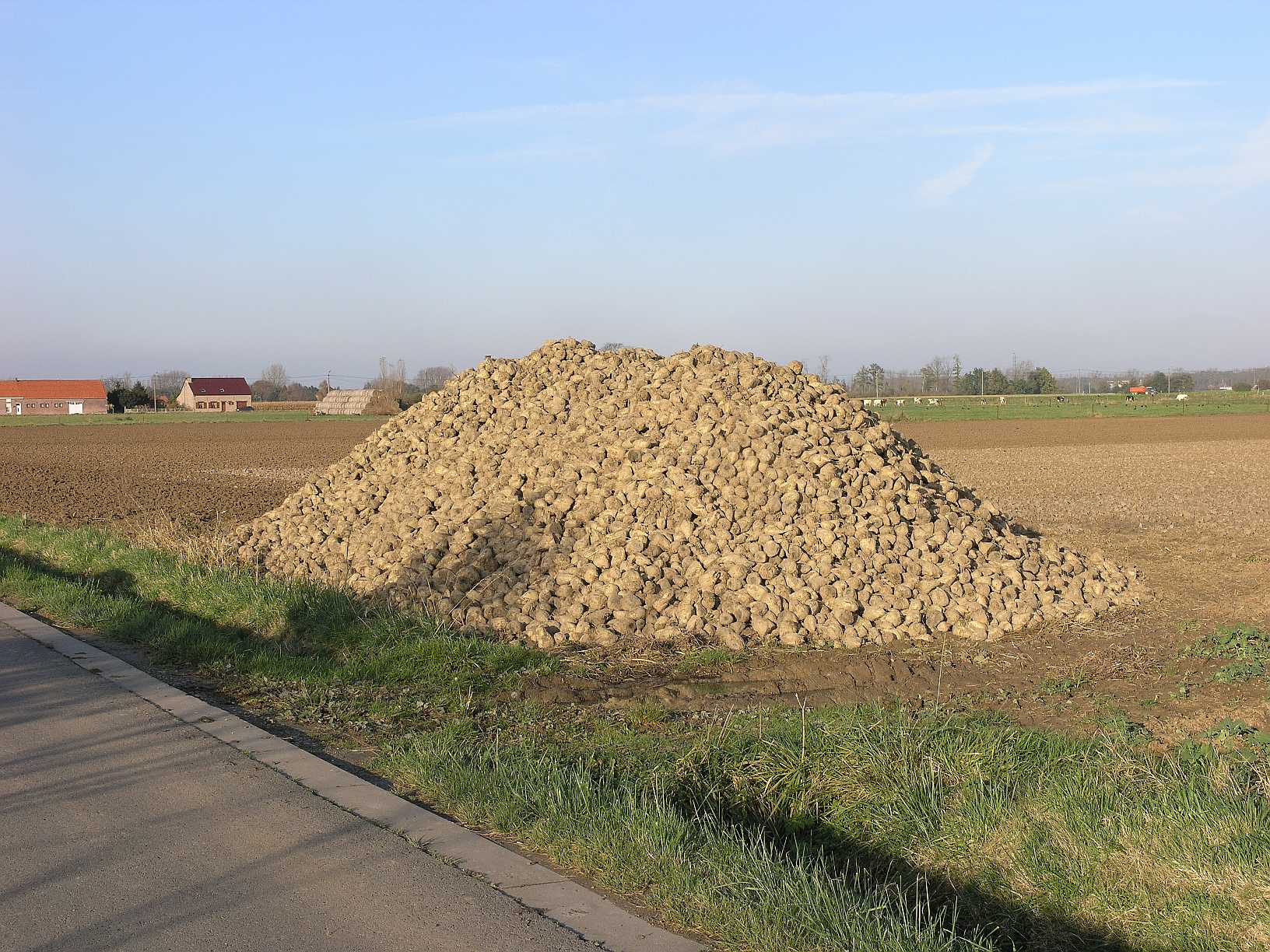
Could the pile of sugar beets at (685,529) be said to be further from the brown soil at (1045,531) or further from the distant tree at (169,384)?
the distant tree at (169,384)

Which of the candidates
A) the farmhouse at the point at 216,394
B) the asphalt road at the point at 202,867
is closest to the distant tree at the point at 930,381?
the farmhouse at the point at 216,394

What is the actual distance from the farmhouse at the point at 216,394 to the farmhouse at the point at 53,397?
9136mm

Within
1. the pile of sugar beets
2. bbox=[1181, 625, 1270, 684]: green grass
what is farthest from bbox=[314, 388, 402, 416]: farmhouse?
bbox=[1181, 625, 1270, 684]: green grass

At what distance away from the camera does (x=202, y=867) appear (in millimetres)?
4203

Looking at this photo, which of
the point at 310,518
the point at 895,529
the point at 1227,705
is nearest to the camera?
the point at 1227,705

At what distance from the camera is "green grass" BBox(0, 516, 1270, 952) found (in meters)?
3.82

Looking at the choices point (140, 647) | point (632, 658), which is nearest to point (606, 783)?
point (632, 658)

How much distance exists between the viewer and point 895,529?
9.52m

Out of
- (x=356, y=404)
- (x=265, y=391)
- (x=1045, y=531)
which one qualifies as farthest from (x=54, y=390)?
(x=1045, y=531)

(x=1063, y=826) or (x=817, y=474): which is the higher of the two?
(x=817, y=474)

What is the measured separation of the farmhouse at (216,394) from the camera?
121m

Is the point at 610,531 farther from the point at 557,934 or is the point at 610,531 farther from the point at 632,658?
the point at 557,934

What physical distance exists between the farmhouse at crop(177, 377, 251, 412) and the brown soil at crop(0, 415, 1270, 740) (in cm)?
8164

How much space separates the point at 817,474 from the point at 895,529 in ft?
2.98
